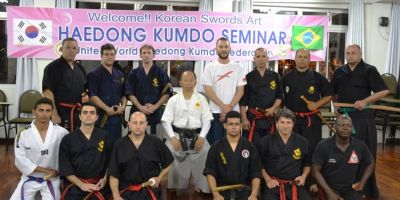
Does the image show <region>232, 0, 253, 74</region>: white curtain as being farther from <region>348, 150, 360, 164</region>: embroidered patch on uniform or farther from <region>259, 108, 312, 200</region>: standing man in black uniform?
<region>348, 150, 360, 164</region>: embroidered patch on uniform

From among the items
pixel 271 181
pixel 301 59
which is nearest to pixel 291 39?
pixel 301 59

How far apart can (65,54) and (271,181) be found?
224 centimetres

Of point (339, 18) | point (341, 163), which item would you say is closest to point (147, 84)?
point (341, 163)

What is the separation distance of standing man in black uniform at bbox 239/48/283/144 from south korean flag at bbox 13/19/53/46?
149 inches

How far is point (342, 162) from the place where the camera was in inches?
124

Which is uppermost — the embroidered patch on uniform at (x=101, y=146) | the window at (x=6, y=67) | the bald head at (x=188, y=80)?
the window at (x=6, y=67)

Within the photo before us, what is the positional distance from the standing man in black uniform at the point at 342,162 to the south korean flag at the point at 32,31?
4716mm

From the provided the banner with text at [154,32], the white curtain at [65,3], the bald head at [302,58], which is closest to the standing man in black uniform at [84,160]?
the bald head at [302,58]

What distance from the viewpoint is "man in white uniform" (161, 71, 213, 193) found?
3764 mm

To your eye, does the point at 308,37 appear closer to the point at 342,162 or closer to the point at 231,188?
the point at 342,162

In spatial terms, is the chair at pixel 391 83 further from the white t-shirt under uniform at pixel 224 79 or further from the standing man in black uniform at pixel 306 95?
the white t-shirt under uniform at pixel 224 79

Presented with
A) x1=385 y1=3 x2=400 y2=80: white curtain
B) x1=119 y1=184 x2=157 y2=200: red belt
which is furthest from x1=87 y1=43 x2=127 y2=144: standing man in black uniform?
x1=385 y1=3 x2=400 y2=80: white curtain

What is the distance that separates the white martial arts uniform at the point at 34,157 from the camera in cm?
297

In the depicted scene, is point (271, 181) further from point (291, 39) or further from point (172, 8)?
point (172, 8)
